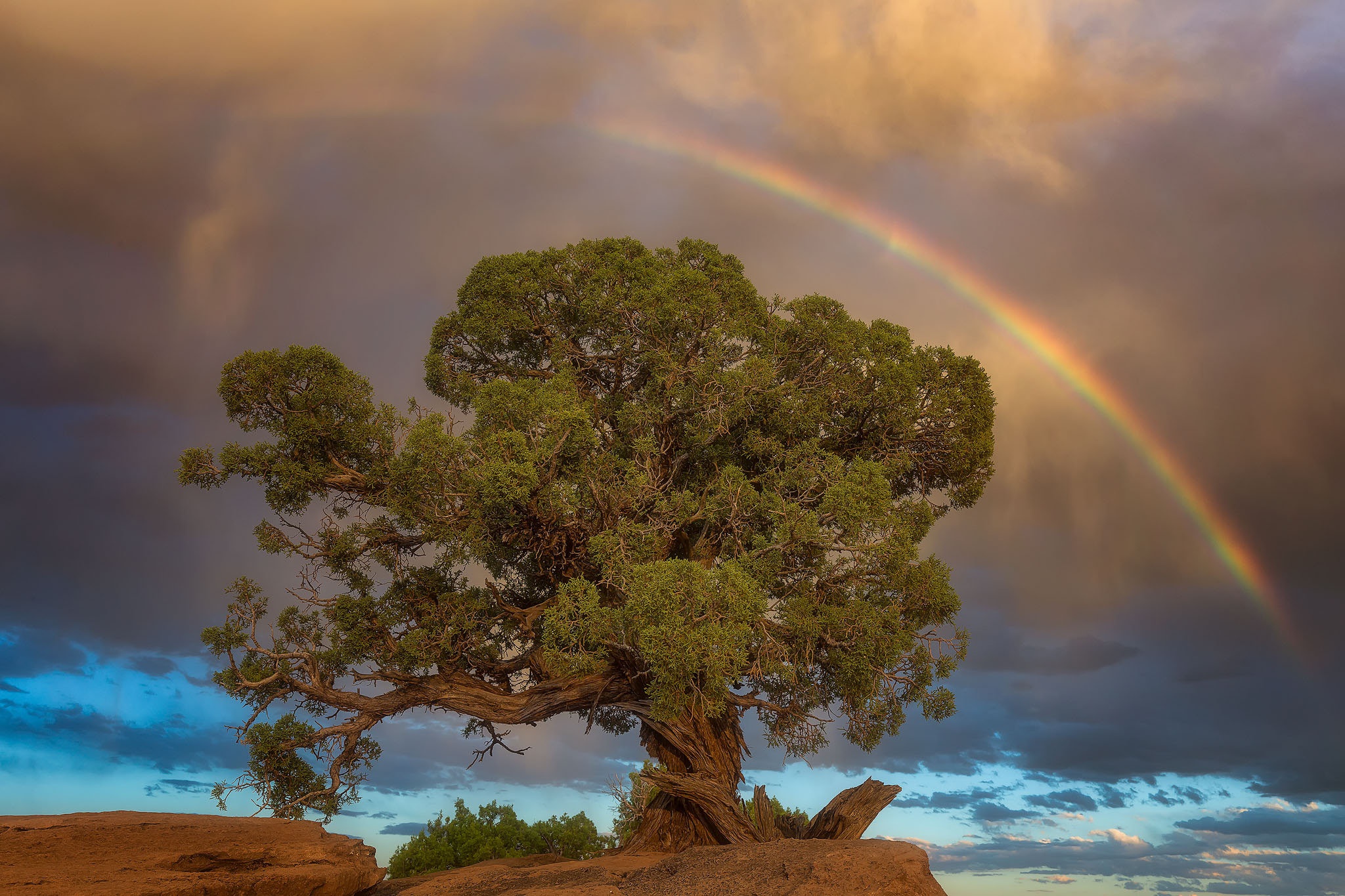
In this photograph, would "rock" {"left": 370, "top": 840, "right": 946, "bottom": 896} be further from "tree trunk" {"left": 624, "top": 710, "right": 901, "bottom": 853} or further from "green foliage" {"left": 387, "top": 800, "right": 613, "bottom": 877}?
"green foliage" {"left": 387, "top": 800, "right": 613, "bottom": 877}

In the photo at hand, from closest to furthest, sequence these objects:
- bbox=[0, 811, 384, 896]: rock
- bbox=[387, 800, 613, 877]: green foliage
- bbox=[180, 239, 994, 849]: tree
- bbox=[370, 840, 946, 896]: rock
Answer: bbox=[0, 811, 384, 896]: rock → bbox=[370, 840, 946, 896]: rock → bbox=[180, 239, 994, 849]: tree → bbox=[387, 800, 613, 877]: green foliage

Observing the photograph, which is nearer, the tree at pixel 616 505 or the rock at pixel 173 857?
the rock at pixel 173 857

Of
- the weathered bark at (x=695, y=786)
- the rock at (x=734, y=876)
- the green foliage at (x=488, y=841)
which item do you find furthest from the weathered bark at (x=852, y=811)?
the green foliage at (x=488, y=841)

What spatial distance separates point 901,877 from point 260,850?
30.1 ft

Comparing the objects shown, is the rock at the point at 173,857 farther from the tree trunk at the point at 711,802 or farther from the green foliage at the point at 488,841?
the green foliage at the point at 488,841

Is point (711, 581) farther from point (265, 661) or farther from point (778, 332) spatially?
point (265, 661)

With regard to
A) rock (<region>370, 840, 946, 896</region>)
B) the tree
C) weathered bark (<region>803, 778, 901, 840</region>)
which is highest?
the tree

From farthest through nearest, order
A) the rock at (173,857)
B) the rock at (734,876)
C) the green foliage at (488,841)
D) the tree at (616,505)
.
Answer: the green foliage at (488,841) → the tree at (616,505) → the rock at (734,876) → the rock at (173,857)

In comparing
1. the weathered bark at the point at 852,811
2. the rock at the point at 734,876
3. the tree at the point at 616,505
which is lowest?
the rock at the point at 734,876

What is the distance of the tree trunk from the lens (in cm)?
1950

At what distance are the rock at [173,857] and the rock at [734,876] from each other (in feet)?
6.21

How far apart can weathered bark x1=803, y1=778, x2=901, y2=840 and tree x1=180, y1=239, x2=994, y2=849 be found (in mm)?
191

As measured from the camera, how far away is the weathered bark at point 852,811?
19.7m

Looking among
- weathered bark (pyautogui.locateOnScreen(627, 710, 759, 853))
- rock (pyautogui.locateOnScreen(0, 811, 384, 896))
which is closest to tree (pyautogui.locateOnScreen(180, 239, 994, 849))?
weathered bark (pyautogui.locateOnScreen(627, 710, 759, 853))
